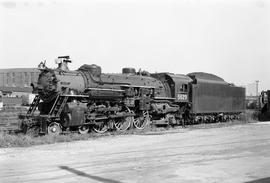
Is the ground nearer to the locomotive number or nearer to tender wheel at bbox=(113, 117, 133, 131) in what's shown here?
tender wheel at bbox=(113, 117, 133, 131)

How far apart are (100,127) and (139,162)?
9.00 metres

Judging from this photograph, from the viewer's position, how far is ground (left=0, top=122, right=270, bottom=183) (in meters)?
7.60

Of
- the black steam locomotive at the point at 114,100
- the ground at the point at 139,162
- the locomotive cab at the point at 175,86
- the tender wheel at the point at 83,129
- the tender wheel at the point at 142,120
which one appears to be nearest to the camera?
the ground at the point at 139,162

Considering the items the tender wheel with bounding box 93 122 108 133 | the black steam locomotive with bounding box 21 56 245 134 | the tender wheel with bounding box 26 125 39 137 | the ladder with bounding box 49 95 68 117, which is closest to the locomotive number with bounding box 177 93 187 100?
the black steam locomotive with bounding box 21 56 245 134

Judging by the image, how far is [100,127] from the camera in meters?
18.2

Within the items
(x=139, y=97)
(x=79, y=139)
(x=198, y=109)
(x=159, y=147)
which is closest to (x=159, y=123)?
(x=139, y=97)

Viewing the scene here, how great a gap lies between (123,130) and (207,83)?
Result: 30.2 ft

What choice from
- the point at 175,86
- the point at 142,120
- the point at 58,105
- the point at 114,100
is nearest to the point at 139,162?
the point at 58,105

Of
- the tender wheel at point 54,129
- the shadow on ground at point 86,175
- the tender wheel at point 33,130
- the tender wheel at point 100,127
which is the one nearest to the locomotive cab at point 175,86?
the tender wheel at point 100,127

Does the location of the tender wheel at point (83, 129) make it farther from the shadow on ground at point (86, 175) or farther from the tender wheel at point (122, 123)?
the shadow on ground at point (86, 175)

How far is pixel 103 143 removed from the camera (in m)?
13.5

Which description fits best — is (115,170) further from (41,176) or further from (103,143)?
(103,143)

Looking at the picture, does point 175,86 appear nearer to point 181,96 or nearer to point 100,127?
point 181,96

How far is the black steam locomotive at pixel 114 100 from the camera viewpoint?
1644cm
